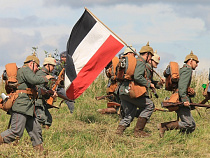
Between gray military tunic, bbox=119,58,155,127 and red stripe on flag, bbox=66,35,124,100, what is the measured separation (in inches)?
23.2

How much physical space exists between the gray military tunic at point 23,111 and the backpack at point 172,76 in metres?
2.51

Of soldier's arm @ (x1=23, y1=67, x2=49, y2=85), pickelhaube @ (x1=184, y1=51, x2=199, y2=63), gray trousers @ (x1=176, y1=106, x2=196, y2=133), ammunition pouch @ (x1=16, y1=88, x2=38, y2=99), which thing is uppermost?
pickelhaube @ (x1=184, y1=51, x2=199, y2=63)

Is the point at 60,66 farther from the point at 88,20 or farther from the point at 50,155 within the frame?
the point at 50,155

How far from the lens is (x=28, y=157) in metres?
5.95

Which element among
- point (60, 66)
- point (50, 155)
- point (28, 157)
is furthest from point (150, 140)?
point (60, 66)

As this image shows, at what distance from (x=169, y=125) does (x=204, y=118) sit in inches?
121

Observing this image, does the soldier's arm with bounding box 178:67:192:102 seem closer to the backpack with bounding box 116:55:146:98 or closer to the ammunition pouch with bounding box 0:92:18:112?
the backpack with bounding box 116:55:146:98

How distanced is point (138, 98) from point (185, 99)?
111cm

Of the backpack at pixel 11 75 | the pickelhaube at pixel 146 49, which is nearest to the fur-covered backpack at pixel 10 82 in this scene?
the backpack at pixel 11 75

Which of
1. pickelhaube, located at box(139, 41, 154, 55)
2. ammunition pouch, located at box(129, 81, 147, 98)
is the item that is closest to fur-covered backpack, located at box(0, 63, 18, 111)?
ammunition pouch, located at box(129, 81, 147, 98)

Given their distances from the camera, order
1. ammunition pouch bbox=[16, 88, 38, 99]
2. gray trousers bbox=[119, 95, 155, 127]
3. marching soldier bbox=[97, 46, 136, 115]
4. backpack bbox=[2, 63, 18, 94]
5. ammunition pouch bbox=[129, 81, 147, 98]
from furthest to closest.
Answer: marching soldier bbox=[97, 46, 136, 115], gray trousers bbox=[119, 95, 155, 127], ammunition pouch bbox=[129, 81, 147, 98], ammunition pouch bbox=[16, 88, 38, 99], backpack bbox=[2, 63, 18, 94]

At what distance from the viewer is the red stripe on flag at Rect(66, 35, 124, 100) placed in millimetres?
8383

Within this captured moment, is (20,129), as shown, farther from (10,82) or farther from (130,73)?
(130,73)

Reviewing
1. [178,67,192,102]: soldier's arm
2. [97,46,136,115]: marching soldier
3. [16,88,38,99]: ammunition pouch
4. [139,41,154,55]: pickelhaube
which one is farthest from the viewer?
[97,46,136,115]: marching soldier
